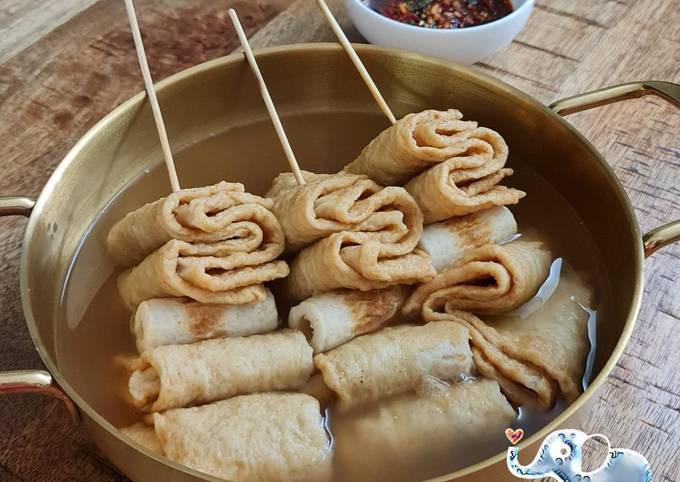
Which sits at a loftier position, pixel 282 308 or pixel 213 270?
pixel 213 270

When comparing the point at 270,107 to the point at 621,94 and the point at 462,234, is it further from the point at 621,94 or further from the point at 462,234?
the point at 621,94

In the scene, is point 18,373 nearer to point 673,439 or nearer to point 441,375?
point 441,375

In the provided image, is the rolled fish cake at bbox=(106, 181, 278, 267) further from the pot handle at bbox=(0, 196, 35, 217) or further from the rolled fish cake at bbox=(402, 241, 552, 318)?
the rolled fish cake at bbox=(402, 241, 552, 318)

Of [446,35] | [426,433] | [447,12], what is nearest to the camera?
[426,433]

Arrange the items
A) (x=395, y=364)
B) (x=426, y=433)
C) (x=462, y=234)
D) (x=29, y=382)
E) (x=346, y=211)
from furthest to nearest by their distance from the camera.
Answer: (x=462, y=234), (x=346, y=211), (x=395, y=364), (x=426, y=433), (x=29, y=382)

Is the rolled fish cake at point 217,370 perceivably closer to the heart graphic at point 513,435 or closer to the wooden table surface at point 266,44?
the wooden table surface at point 266,44

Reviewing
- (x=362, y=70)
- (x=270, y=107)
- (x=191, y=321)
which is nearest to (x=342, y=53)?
(x=362, y=70)

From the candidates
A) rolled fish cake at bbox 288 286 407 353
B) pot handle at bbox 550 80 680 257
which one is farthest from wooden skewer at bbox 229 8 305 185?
pot handle at bbox 550 80 680 257

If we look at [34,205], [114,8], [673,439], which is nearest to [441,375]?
[673,439]
